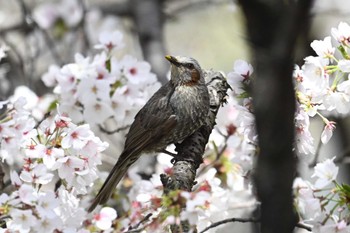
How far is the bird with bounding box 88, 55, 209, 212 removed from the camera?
13.3 ft

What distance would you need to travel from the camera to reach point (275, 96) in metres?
1.73

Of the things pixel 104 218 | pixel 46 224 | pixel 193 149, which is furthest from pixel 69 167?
pixel 193 149

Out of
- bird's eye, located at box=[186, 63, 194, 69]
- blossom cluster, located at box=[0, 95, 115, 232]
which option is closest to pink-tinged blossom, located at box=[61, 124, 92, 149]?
blossom cluster, located at box=[0, 95, 115, 232]

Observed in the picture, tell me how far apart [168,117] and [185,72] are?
0.89ft

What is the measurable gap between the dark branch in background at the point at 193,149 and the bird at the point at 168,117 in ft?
0.11

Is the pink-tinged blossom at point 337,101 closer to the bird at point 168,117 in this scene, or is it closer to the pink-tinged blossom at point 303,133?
the pink-tinged blossom at point 303,133

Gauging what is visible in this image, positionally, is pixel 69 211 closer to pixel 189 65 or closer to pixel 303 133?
pixel 303 133

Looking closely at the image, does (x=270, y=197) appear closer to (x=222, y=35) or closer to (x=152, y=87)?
(x=152, y=87)

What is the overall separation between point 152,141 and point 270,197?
95.1 inches

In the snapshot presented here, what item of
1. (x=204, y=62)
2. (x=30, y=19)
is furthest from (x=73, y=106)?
(x=204, y=62)

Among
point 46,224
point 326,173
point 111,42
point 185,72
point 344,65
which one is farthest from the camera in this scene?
point 111,42

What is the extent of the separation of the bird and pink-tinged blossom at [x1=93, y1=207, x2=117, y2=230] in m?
0.44

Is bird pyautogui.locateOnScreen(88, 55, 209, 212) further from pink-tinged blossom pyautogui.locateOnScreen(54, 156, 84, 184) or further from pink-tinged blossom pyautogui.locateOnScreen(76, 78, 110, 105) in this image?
pink-tinged blossom pyautogui.locateOnScreen(54, 156, 84, 184)

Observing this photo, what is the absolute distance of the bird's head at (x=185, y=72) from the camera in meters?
4.25
